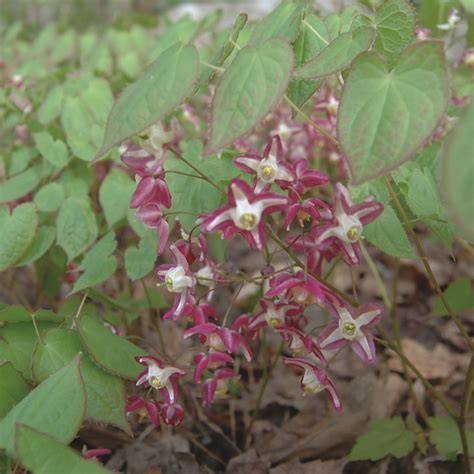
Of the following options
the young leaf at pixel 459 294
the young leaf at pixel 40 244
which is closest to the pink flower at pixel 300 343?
the young leaf at pixel 459 294

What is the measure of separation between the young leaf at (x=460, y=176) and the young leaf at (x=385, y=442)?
0.98m

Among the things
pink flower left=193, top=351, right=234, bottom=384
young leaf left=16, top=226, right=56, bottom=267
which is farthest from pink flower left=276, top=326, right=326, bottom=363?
young leaf left=16, top=226, right=56, bottom=267

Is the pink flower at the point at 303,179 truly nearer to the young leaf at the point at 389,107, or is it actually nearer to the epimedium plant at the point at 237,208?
the epimedium plant at the point at 237,208

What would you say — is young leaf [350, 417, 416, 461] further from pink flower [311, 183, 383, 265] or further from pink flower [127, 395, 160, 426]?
pink flower [311, 183, 383, 265]

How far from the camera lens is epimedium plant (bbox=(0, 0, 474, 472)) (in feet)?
3.00

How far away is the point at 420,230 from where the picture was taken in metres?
3.01

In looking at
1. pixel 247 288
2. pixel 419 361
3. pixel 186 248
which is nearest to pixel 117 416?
pixel 186 248

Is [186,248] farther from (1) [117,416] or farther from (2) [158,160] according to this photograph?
(1) [117,416]

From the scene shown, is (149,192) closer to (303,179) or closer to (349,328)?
(303,179)

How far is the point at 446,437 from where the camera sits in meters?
1.53

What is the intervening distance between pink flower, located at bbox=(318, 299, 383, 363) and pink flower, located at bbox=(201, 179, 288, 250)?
0.24 m

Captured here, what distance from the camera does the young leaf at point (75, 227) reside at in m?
1.65

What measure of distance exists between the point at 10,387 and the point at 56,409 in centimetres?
25

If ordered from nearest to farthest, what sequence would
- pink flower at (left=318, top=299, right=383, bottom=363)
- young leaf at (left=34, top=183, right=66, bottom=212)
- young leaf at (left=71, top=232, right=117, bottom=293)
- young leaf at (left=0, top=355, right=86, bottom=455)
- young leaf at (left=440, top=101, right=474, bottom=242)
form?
young leaf at (left=440, top=101, right=474, bottom=242) → young leaf at (left=0, top=355, right=86, bottom=455) → pink flower at (left=318, top=299, right=383, bottom=363) → young leaf at (left=71, top=232, right=117, bottom=293) → young leaf at (left=34, top=183, right=66, bottom=212)
